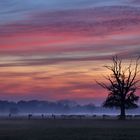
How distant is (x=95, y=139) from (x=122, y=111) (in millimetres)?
56820

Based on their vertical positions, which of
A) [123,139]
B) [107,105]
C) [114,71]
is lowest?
[123,139]

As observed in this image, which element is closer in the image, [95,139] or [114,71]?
[95,139]

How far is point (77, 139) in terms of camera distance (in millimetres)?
41875

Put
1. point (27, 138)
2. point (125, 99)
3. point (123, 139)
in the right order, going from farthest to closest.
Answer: point (125, 99), point (27, 138), point (123, 139)

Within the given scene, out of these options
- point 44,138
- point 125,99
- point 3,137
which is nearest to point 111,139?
point 44,138

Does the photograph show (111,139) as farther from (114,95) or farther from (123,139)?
(114,95)

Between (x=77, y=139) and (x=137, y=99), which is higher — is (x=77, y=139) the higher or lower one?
the lower one

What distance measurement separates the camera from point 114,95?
98.6 meters

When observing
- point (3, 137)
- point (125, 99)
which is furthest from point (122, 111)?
point (3, 137)

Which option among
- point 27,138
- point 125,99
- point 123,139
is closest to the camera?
point 123,139

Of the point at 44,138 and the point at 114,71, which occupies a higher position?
the point at 114,71

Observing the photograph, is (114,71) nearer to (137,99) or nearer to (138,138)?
(137,99)

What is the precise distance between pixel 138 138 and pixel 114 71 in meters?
57.1

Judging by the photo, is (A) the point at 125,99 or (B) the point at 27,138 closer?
(B) the point at 27,138
